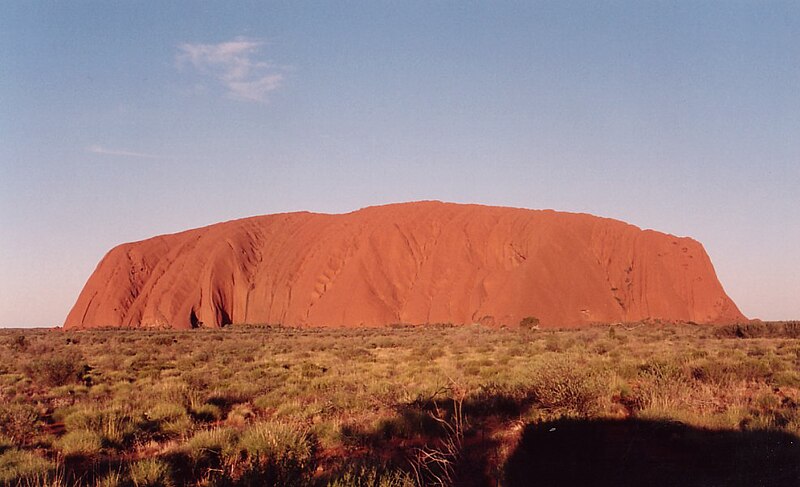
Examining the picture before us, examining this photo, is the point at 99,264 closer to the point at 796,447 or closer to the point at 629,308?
the point at 629,308

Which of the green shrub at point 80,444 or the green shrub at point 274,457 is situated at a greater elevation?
the green shrub at point 274,457

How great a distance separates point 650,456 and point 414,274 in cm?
5599

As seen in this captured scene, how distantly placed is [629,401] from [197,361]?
15.8 metres

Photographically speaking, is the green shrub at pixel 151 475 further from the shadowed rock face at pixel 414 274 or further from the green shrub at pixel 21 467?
the shadowed rock face at pixel 414 274

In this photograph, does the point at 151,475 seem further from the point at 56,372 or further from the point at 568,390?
the point at 56,372

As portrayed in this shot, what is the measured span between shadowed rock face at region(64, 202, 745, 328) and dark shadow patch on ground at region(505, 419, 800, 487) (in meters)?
43.1

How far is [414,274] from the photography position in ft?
202

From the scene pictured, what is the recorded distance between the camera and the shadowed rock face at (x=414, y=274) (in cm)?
5347

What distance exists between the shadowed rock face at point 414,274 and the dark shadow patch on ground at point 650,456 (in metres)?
43.1

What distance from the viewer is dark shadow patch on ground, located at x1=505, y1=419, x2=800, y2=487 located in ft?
15.9

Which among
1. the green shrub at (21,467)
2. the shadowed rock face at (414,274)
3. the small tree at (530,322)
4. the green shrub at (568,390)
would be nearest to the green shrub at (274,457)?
the green shrub at (21,467)

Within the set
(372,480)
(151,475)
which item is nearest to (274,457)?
(151,475)

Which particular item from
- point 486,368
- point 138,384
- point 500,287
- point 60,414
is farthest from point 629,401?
point 500,287

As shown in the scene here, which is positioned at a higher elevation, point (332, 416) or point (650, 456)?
point (650, 456)
